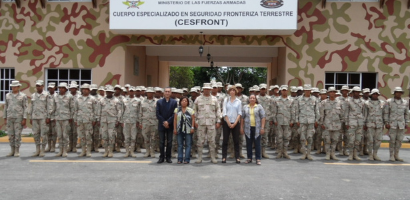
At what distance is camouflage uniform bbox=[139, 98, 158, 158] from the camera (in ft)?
30.5

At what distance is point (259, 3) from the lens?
13.1 m

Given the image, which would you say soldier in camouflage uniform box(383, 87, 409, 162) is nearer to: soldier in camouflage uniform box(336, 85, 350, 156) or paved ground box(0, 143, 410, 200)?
paved ground box(0, 143, 410, 200)

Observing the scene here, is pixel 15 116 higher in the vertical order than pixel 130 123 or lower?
higher

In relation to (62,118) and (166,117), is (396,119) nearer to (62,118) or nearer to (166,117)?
(166,117)

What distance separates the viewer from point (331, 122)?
934cm

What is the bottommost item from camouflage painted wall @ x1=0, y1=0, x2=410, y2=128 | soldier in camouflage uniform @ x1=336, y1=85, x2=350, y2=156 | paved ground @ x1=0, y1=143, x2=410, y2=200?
paved ground @ x1=0, y1=143, x2=410, y2=200

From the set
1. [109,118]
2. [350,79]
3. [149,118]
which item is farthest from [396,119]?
[109,118]

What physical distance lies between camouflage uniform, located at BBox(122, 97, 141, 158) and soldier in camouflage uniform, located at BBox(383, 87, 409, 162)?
246 inches

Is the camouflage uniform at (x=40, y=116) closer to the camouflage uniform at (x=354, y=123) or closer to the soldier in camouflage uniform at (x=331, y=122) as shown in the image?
the soldier in camouflage uniform at (x=331, y=122)

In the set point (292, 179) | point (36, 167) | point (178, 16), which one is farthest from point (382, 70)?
point (36, 167)

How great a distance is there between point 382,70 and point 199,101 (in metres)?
8.72

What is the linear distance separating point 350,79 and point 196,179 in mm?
9801

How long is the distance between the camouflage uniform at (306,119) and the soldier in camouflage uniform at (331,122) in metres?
0.24

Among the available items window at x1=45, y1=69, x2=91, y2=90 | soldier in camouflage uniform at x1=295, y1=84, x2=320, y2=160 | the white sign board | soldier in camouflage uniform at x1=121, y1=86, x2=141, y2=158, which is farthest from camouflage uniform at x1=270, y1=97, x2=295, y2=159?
window at x1=45, y1=69, x2=91, y2=90
